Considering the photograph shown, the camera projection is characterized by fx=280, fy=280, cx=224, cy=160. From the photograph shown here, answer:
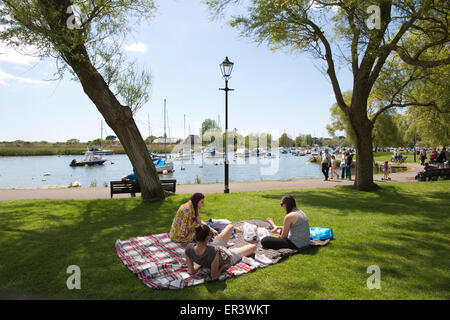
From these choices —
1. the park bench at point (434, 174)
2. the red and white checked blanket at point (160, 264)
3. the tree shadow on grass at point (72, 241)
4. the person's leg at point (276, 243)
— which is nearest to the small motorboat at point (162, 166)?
the tree shadow on grass at point (72, 241)

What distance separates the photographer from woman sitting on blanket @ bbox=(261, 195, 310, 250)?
17.6 ft

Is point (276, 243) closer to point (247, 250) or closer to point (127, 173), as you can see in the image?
point (247, 250)

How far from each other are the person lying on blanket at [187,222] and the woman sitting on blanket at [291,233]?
124 centimetres

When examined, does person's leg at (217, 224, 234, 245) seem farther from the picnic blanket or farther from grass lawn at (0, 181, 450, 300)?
grass lawn at (0, 181, 450, 300)

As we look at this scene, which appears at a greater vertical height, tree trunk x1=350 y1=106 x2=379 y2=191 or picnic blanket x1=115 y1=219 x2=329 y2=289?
tree trunk x1=350 y1=106 x2=379 y2=191

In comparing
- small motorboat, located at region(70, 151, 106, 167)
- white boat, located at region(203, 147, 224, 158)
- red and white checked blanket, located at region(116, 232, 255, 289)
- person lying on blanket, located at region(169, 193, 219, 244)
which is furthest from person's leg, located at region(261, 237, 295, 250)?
white boat, located at region(203, 147, 224, 158)

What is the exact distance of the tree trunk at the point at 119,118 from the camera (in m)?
9.34

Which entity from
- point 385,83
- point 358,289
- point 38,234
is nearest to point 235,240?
point 358,289

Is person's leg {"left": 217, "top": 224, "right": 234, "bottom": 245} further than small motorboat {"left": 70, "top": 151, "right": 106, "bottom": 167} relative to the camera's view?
No

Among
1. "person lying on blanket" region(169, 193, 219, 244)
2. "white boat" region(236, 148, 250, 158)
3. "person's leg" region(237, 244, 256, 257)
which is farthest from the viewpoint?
"white boat" region(236, 148, 250, 158)

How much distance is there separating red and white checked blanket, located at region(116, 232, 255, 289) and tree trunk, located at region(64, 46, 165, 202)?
4.42 m

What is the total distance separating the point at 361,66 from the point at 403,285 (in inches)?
411

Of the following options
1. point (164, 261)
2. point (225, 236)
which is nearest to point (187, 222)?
point (225, 236)

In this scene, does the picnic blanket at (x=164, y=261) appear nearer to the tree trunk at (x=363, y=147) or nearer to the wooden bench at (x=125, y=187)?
the wooden bench at (x=125, y=187)
